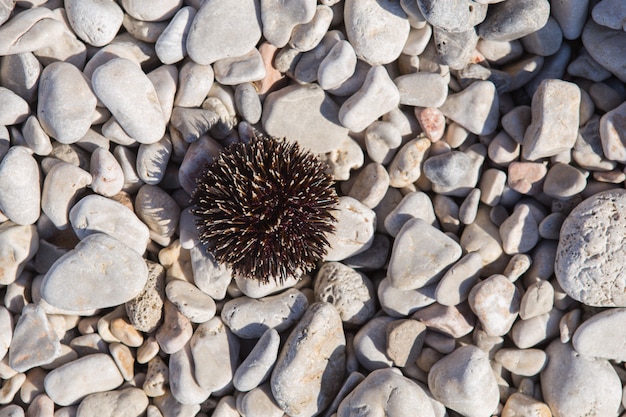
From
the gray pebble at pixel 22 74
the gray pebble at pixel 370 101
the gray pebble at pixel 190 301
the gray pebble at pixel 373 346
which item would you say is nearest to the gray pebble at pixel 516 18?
the gray pebble at pixel 370 101

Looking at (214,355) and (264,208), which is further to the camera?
(214,355)

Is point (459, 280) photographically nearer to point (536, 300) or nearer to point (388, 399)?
point (536, 300)

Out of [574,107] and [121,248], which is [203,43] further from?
[574,107]

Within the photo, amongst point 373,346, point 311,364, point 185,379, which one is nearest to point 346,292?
point 373,346

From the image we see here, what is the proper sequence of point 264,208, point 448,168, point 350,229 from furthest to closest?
point 350,229 → point 448,168 → point 264,208

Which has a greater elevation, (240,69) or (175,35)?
(175,35)

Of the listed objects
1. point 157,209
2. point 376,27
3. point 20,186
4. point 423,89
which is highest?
point 376,27

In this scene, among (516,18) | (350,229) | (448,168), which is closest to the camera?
(516,18)

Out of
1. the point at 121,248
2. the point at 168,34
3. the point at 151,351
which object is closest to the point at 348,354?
the point at 151,351

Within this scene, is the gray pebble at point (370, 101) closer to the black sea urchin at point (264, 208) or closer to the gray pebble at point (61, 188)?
the black sea urchin at point (264, 208)
